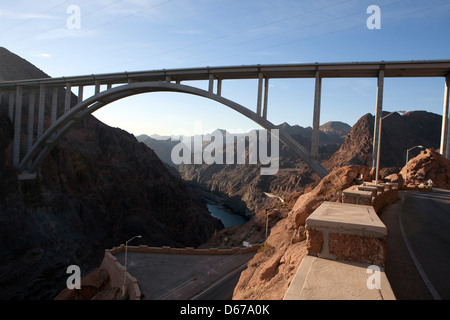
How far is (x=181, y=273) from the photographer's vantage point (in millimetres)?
16469

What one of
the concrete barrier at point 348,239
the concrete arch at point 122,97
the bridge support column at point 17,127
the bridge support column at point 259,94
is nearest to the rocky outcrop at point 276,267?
the concrete barrier at point 348,239

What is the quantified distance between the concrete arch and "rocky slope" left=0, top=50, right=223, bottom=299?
Result: 144 inches

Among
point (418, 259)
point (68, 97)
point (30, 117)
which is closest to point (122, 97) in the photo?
point (68, 97)

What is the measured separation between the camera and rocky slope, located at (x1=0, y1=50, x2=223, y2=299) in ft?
84.7

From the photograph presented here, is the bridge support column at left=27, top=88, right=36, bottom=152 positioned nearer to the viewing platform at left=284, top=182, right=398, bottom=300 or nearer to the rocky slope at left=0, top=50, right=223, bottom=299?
the rocky slope at left=0, top=50, right=223, bottom=299

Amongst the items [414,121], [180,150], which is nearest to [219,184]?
[180,150]

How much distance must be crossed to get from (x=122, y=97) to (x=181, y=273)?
15372mm

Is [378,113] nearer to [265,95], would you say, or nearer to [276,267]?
[265,95]

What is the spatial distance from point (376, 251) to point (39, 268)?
30.5m

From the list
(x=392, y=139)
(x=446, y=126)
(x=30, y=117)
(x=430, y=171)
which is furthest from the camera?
(x=392, y=139)

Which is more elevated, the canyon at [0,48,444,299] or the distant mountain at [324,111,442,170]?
the distant mountain at [324,111,442,170]

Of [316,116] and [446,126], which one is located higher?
[316,116]

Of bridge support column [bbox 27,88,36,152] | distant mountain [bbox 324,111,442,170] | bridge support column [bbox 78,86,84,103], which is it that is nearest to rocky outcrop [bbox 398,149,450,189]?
bridge support column [bbox 78,86,84,103]

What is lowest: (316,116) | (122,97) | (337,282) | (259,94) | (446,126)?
(337,282)
